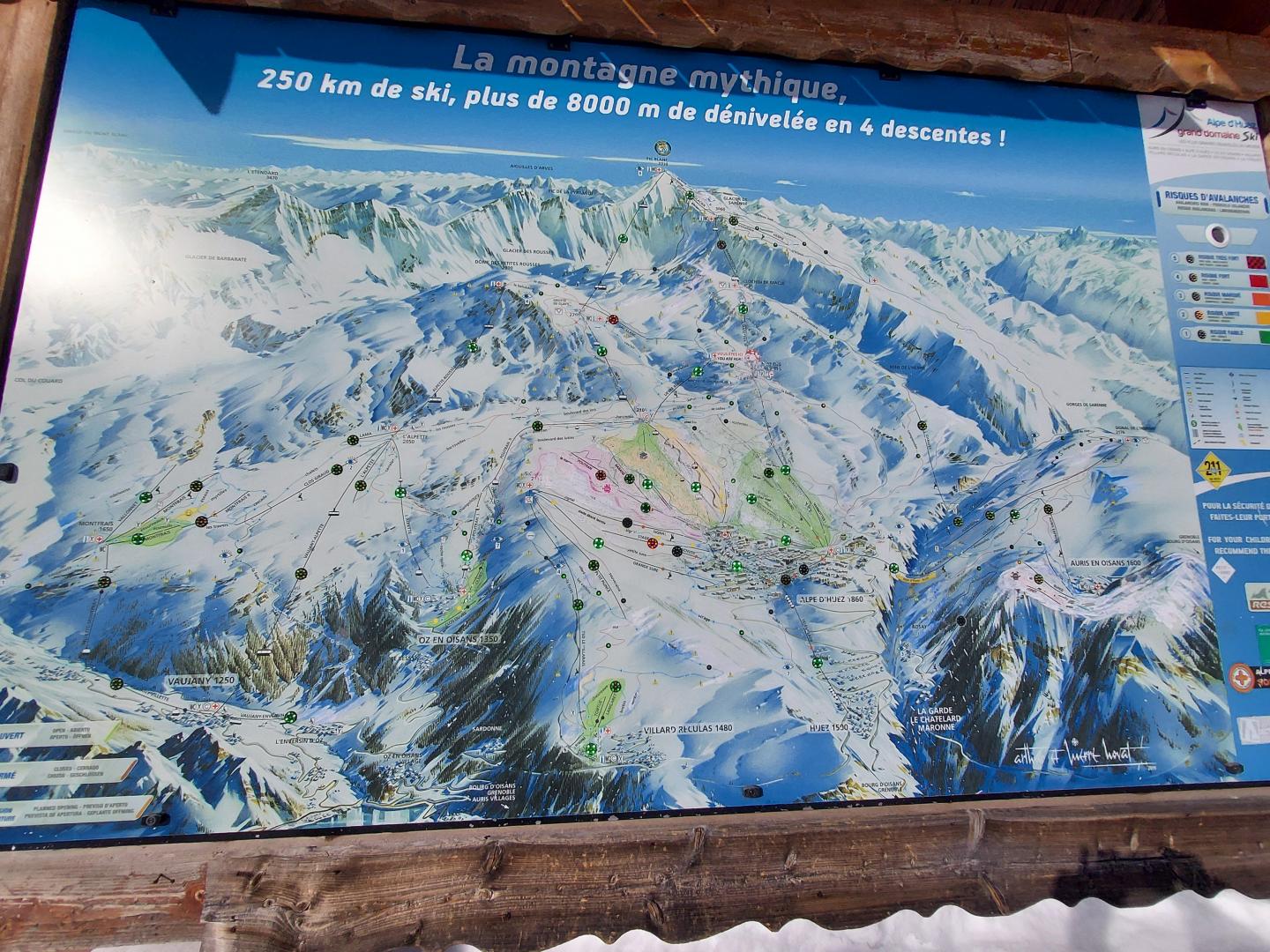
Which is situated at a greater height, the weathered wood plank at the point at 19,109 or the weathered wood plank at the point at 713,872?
the weathered wood plank at the point at 19,109

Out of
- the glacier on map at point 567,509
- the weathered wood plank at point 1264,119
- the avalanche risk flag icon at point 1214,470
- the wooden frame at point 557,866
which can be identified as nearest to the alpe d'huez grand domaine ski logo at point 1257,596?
the glacier on map at point 567,509

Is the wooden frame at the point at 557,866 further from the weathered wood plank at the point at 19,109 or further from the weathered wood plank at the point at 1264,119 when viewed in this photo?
the weathered wood plank at the point at 1264,119

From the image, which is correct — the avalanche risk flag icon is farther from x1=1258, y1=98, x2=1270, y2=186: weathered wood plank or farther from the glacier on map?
x1=1258, y1=98, x2=1270, y2=186: weathered wood plank

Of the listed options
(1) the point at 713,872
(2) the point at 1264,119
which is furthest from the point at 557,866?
(2) the point at 1264,119

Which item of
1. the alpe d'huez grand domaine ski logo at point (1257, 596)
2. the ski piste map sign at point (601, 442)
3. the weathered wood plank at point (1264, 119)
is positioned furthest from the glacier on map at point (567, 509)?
the weathered wood plank at point (1264, 119)

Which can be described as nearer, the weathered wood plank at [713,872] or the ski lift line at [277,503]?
the weathered wood plank at [713,872]

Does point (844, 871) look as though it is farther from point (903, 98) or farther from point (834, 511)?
point (903, 98)

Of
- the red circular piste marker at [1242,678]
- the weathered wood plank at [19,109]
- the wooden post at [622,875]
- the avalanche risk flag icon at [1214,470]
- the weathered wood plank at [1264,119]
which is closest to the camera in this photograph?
the wooden post at [622,875]

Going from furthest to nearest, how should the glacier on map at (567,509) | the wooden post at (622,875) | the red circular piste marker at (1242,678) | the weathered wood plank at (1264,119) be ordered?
the weathered wood plank at (1264,119), the red circular piste marker at (1242,678), the glacier on map at (567,509), the wooden post at (622,875)

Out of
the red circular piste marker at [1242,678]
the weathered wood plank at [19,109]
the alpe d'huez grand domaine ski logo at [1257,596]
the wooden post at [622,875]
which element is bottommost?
the wooden post at [622,875]
